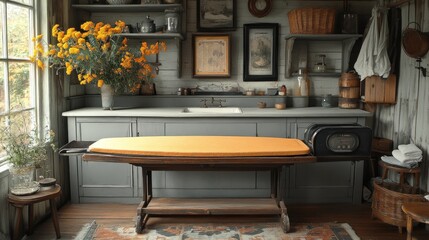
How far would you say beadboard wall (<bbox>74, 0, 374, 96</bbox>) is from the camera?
4.61m

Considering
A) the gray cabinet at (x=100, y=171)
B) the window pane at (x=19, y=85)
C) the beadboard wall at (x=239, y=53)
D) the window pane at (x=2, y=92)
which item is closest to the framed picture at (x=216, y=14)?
the beadboard wall at (x=239, y=53)

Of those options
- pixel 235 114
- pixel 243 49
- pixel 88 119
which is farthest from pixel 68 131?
pixel 243 49

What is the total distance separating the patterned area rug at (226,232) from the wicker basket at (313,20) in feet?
6.55

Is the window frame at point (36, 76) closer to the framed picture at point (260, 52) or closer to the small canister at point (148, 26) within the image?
the small canister at point (148, 26)

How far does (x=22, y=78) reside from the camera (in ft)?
11.4

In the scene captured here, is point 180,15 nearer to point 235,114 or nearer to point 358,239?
point 235,114

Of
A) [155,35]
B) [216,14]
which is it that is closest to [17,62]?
[155,35]

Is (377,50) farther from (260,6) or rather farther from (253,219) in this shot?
(253,219)

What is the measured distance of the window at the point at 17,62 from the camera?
10.4 feet

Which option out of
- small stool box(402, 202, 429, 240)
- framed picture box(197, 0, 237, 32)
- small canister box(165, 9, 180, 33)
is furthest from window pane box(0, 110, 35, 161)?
small stool box(402, 202, 429, 240)

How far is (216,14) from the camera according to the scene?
181 inches

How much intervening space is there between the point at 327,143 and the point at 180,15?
2.28m

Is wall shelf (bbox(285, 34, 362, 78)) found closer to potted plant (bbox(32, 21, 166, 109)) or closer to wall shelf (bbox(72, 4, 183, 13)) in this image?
wall shelf (bbox(72, 4, 183, 13))

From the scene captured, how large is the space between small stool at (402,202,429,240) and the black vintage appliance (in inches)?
18.2
